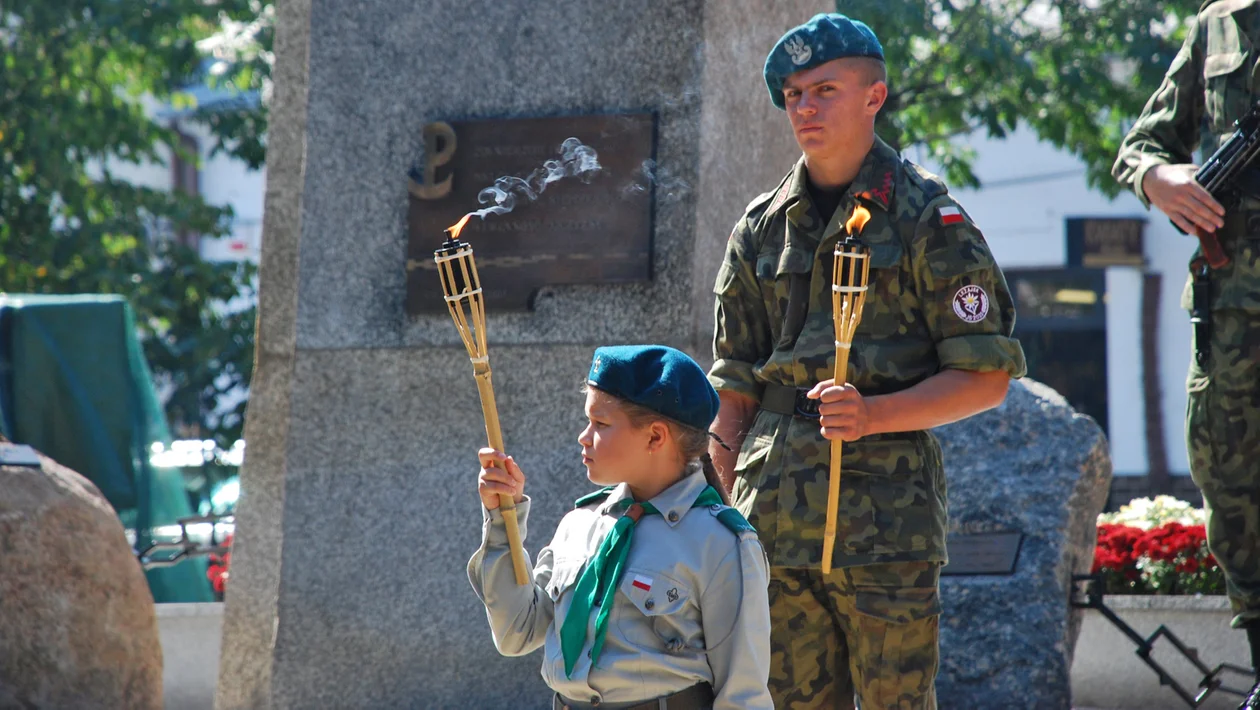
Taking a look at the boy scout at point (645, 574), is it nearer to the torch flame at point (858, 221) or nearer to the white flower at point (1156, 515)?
the torch flame at point (858, 221)

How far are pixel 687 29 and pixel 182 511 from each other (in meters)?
4.88

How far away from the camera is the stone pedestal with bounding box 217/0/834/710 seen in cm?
497

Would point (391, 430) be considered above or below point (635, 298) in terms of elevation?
below

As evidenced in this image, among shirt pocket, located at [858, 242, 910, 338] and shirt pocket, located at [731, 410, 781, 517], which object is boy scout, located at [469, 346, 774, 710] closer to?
shirt pocket, located at [731, 410, 781, 517]

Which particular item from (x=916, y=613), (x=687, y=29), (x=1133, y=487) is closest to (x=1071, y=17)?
(x=1133, y=487)

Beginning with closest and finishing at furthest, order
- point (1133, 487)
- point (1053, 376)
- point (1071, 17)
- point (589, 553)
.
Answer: point (589, 553), point (1071, 17), point (1133, 487), point (1053, 376)

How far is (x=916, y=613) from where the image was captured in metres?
3.26

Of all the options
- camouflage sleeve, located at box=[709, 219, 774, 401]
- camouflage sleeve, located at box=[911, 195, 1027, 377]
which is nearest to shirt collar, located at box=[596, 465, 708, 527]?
camouflage sleeve, located at box=[709, 219, 774, 401]

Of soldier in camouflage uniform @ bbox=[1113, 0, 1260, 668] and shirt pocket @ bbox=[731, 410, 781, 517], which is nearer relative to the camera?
shirt pocket @ bbox=[731, 410, 781, 517]

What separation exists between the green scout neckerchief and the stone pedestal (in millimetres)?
2009

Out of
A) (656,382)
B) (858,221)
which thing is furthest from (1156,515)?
(656,382)

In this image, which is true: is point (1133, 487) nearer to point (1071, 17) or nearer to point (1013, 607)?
point (1071, 17)

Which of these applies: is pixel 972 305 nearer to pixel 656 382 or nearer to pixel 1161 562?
pixel 656 382

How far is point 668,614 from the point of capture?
282 centimetres
